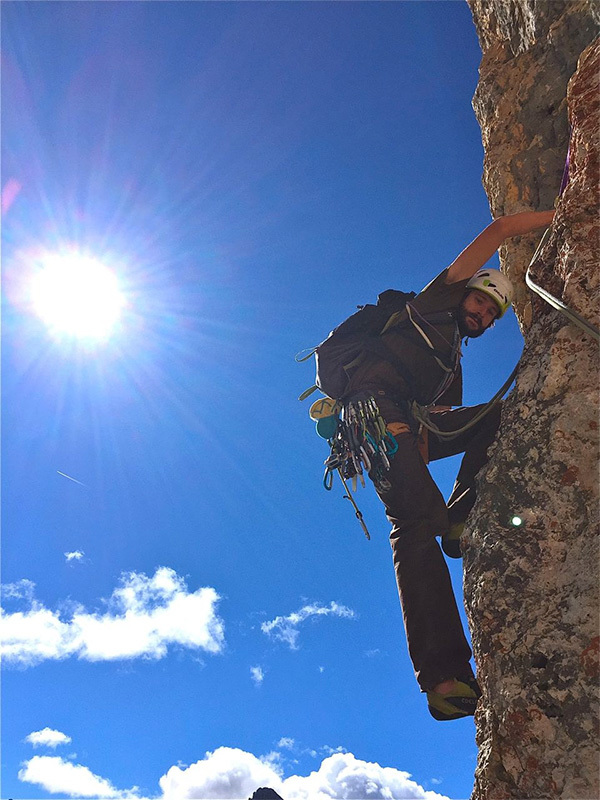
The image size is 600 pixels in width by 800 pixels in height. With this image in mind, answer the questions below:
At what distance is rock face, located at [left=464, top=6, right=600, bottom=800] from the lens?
2471mm

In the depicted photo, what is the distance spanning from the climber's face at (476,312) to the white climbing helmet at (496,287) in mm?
28

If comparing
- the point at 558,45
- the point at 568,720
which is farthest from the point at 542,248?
the point at 568,720

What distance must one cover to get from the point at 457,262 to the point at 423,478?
5.11ft

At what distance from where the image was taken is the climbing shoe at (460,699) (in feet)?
10.3

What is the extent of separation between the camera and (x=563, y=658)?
2535 millimetres

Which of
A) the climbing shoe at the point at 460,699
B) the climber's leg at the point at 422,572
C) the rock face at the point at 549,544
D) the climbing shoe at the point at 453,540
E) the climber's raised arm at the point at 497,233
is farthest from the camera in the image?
the climber's raised arm at the point at 497,233

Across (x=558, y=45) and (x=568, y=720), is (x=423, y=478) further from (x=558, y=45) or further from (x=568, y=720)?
(x=558, y=45)

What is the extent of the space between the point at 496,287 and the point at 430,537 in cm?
184

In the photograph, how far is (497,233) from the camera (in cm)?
398

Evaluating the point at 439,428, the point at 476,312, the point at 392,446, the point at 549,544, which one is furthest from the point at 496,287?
the point at 549,544

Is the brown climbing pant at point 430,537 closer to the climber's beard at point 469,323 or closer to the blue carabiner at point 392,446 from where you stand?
the blue carabiner at point 392,446

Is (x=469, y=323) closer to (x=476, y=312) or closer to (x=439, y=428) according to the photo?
(x=476, y=312)

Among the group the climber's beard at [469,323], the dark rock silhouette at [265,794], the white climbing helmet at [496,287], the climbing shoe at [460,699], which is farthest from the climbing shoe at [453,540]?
the dark rock silhouette at [265,794]

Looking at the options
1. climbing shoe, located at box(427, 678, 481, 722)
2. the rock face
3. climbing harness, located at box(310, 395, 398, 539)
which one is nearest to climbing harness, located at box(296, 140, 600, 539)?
climbing harness, located at box(310, 395, 398, 539)
